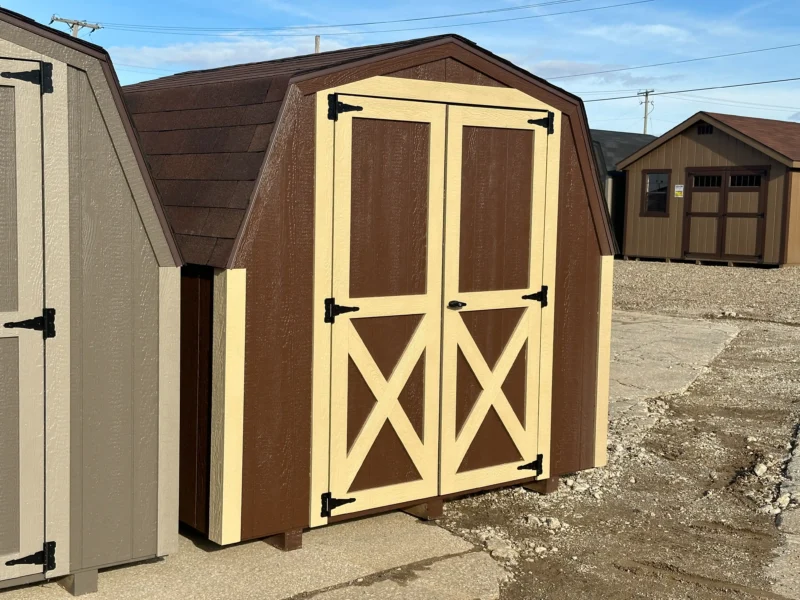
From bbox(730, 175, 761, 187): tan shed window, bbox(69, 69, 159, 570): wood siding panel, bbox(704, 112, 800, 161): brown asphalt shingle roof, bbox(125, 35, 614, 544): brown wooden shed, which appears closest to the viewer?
bbox(69, 69, 159, 570): wood siding panel

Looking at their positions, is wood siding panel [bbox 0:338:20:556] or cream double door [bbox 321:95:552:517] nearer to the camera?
wood siding panel [bbox 0:338:20:556]

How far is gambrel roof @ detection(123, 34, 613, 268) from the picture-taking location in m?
4.86

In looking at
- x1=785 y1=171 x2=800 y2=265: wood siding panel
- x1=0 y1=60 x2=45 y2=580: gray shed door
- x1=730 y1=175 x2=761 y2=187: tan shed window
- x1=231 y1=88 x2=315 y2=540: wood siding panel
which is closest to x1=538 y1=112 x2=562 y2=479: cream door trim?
x1=231 y1=88 x2=315 y2=540: wood siding panel

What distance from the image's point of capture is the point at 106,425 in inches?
176

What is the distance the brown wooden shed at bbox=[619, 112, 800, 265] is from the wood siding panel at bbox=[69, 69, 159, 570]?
19814 millimetres

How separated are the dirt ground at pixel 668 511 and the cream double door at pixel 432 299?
0.40 meters

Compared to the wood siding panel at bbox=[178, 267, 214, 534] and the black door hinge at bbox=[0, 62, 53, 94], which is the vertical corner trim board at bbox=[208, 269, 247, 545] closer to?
the wood siding panel at bbox=[178, 267, 214, 534]

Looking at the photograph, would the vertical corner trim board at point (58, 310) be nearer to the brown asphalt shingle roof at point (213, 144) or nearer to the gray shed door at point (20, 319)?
the gray shed door at point (20, 319)

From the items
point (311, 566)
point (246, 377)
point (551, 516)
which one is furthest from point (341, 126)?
point (551, 516)

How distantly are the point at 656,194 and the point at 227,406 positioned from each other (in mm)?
21600

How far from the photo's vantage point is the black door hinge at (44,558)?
4289mm

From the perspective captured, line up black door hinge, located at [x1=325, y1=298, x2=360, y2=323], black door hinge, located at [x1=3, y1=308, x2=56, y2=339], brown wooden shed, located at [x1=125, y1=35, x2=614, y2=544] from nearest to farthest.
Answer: black door hinge, located at [x1=3, y1=308, x2=56, y2=339]
brown wooden shed, located at [x1=125, y1=35, x2=614, y2=544]
black door hinge, located at [x1=325, y1=298, x2=360, y2=323]

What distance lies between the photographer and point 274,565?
16.2ft

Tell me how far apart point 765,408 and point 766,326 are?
5631 mm
